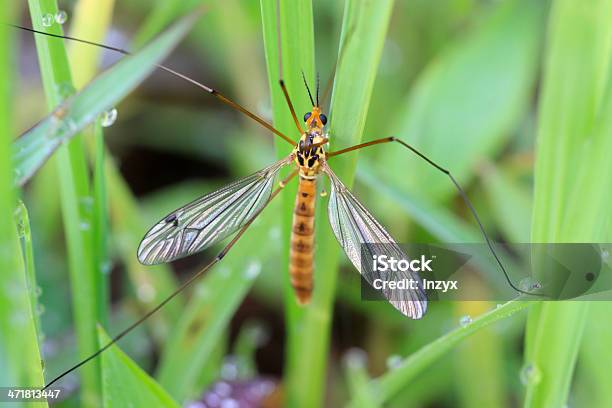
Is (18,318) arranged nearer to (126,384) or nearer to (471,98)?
(126,384)

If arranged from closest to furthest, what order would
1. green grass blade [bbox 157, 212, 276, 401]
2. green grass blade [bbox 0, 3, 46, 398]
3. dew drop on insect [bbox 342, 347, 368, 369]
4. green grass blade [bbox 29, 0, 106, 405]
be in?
1. green grass blade [bbox 0, 3, 46, 398]
2. green grass blade [bbox 29, 0, 106, 405]
3. green grass blade [bbox 157, 212, 276, 401]
4. dew drop on insect [bbox 342, 347, 368, 369]

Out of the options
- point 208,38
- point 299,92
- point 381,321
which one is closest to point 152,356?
point 381,321

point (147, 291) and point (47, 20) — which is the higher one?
point (47, 20)

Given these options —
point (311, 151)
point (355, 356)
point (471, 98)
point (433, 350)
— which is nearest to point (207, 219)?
point (311, 151)

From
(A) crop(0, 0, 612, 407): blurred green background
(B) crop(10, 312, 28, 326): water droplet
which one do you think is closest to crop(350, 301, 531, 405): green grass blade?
(A) crop(0, 0, 612, 407): blurred green background

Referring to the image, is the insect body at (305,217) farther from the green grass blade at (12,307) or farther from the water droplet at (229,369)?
the green grass blade at (12,307)

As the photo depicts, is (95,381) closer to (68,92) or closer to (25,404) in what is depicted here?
(25,404)

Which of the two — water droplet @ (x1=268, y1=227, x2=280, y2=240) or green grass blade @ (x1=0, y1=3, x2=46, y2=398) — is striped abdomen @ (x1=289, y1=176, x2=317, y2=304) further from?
green grass blade @ (x1=0, y1=3, x2=46, y2=398)
